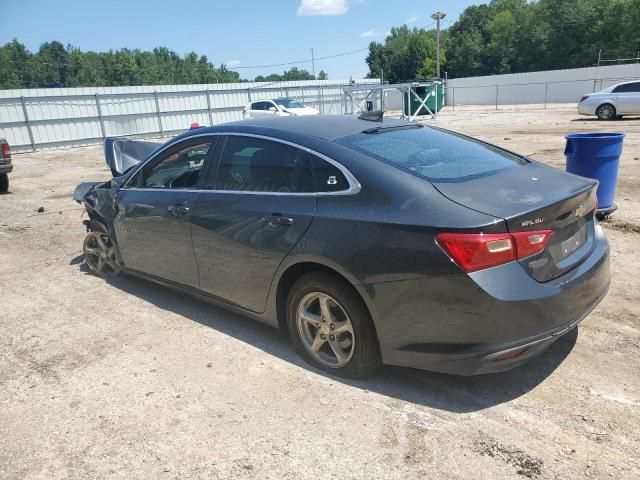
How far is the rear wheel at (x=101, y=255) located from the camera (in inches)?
207

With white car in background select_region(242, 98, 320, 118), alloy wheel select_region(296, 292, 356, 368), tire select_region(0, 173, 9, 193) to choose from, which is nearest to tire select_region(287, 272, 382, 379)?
alloy wheel select_region(296, 292, 356, 368)

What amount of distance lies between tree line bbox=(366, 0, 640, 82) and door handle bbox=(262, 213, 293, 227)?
50692 mm

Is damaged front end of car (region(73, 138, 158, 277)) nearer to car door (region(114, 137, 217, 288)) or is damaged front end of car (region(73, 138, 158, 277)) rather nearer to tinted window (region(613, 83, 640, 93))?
car door (region(114, 137, 217, 288))

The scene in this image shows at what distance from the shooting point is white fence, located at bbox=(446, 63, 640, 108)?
38875 mm

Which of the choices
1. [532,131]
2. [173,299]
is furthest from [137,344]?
[532,131]

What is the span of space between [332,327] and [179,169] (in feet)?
6.91

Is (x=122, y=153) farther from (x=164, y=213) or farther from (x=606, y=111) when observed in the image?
(x=606, y=111)

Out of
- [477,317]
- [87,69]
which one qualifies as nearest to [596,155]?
[477,317]

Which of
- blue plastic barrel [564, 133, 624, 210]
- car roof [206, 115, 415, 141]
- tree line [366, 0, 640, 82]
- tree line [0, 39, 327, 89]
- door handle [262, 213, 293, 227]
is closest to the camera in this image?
door handle [262, 213, 293, 227]

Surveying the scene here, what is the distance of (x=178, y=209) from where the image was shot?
4.08m

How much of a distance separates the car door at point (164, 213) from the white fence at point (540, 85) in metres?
37.0

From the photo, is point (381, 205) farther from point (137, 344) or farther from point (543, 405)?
point (137, 344)

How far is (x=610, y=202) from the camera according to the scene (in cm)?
661

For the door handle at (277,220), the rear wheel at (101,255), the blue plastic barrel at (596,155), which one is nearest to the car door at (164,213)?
the rear wheel at (101,255)
